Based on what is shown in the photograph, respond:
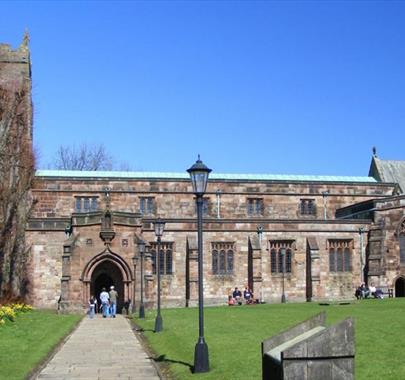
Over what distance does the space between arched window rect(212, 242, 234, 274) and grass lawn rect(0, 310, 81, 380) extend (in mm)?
16355

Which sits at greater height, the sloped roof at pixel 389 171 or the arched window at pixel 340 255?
the sloped roof at pixel 389 171

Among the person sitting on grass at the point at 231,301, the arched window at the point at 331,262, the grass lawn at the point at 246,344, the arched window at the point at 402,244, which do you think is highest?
the arched window at the point at 402,244

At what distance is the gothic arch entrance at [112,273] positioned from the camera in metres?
38.7

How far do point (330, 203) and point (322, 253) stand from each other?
8303mm

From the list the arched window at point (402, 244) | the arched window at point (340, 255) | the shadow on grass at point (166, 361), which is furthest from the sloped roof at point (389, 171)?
the shadow on grass at point (166, 361)

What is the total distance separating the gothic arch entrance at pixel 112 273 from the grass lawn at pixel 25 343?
9277 mm

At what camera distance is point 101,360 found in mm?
15922

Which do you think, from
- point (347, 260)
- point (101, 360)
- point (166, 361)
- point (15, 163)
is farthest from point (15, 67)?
point (166, 361)

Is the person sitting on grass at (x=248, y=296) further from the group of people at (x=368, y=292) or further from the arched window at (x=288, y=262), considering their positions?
the group of people at (x=368, y=292)

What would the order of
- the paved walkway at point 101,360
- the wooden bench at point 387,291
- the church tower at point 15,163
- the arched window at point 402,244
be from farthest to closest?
1. the arched window at point 402,244
2. the wooden bench at point 387,291
3. the church tower at point 15,163
4. the paved walkway at point 101,360

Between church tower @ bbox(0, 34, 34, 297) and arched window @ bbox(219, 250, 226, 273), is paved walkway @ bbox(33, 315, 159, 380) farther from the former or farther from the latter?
arched window @ bbox(219, 250, 226, 273)

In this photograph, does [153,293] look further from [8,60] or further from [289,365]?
[289,365]

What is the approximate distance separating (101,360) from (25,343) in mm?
4266

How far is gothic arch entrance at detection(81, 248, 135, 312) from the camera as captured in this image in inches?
1523
